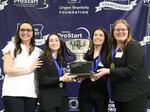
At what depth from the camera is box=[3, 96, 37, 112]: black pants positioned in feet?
9.00

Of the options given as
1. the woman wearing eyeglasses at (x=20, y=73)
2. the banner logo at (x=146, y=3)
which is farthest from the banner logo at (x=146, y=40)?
the woman wearing eyeglasses at (x=20, y=73)

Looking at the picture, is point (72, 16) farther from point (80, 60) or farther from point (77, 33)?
point (80, 60)

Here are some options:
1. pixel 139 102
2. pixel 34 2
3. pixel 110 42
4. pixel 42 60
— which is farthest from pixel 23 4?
pixel 139 102

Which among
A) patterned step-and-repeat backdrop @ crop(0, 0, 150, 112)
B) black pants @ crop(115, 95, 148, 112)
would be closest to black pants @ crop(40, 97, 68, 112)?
black pants @ crop(115, 95, 148, 112)

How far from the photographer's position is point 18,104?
2.75m

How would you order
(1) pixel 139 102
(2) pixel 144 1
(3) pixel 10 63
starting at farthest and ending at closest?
1. (2) pixel 144 1
2. (3) pixel 10 63
3. (1) pixel 139 102

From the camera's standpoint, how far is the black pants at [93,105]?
111 inches

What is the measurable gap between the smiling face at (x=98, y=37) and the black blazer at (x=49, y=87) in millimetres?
459

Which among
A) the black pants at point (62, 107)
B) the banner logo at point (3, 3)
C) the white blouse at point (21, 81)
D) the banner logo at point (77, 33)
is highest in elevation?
the banner logo at point (3, 3)

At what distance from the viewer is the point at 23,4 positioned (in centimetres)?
364

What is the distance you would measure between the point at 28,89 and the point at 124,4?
154 cm

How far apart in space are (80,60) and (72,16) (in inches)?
39.7

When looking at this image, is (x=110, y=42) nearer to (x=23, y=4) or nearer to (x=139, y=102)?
(x=139, y=102)

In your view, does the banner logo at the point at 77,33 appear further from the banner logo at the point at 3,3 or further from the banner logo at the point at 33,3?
the banner logo at the point at 3,3
